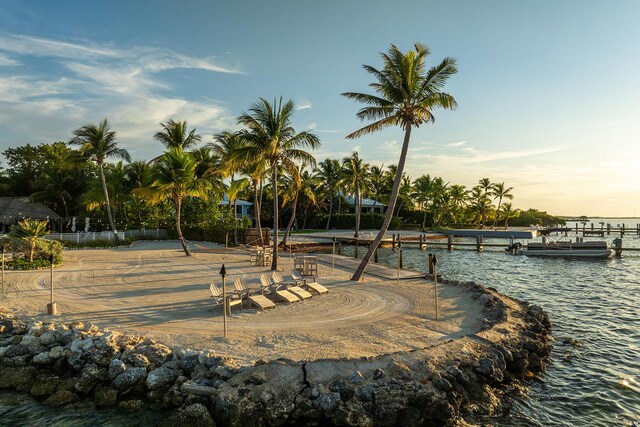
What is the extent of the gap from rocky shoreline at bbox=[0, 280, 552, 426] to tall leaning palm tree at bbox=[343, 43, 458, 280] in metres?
9.53

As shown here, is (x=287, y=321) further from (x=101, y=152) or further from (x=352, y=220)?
(x=352, y=220)

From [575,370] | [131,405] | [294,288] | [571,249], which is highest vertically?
[571,249]

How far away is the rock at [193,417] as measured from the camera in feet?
23.5

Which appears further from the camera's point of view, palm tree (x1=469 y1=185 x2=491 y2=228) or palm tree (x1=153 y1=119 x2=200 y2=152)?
palm tree (x1=469 y1=185 x2=491 y2=228)

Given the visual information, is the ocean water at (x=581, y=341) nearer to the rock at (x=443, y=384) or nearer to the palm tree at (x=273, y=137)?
the rock at (x=443, y=384)

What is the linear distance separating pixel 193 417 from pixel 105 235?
29.9 m

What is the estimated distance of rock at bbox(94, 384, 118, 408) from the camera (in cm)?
805

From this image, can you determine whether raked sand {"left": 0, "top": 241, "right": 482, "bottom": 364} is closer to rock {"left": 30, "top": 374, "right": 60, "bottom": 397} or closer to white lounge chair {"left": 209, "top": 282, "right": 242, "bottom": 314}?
white lounge chair {"left": 209, "top": 282, "right": 242, "bottom": 314}

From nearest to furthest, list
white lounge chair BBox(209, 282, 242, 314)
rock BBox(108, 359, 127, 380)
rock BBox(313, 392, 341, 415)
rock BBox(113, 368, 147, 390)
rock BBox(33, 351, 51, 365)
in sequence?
rock BBox(313, 392, 341, 415), rock BBox(113, 368, 147, 390), rock BBox(108, 359, 127, 380), rock BBox(33, 351, 51, 365), white lounge chair BBox(209, 282, 242, 314)

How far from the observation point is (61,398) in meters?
8.21

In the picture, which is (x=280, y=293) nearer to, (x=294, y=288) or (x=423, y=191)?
(x=294, y=288)

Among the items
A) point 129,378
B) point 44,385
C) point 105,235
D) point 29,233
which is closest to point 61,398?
point 44,385

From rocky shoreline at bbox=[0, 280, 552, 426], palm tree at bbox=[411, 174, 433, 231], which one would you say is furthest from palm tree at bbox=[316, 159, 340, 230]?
rocky shoreline at bbox=[0, 280, 552, 426]

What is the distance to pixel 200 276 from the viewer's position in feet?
62.5
